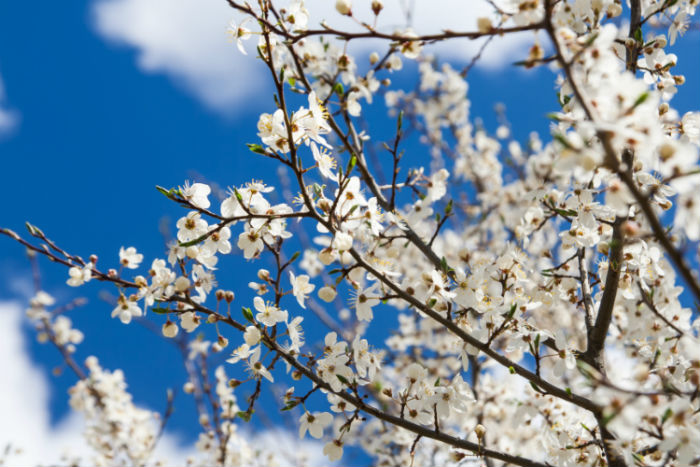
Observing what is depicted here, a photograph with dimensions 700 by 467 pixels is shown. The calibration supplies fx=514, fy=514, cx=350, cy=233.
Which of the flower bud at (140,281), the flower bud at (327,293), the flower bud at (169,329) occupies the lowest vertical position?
the flower bud at (169,329)

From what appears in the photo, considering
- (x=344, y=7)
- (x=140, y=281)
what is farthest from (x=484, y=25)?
(x=140, y=281)

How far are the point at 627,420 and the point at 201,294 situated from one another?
1997mm

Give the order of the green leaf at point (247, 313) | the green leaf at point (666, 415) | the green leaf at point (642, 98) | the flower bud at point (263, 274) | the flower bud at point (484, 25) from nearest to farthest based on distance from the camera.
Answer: the green leaf at point (642, 98)
the green leaf at point (666, 415)
the flower bud at point (484, 25)
the green leaf at point (247, 313)
the flower bud at point (263, 274)

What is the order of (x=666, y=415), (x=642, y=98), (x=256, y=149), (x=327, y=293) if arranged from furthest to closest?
1. (x=327, y=293)
2. (x=256, y=149)
3. (x=666, y=415)
4. (x=642, y=98)

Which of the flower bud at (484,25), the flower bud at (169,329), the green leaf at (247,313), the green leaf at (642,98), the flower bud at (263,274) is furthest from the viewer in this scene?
the flower bud at (169,329)

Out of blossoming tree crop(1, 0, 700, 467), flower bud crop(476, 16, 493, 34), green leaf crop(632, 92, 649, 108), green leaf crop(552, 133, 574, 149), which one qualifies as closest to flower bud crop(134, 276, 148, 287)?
blossoming tree crop(1, 0, 700, 467)

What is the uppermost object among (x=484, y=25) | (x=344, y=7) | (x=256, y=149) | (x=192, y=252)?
(x=344, y=7)

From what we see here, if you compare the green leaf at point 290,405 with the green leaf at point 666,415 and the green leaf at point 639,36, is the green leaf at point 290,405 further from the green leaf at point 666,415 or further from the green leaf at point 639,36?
the green leaf at point 639,36

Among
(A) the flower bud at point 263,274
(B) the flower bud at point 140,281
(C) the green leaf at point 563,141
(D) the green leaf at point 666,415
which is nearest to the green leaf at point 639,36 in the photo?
(C) the green leaf at point 563,141

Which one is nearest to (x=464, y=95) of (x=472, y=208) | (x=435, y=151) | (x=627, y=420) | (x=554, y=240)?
(x=435, y=151)

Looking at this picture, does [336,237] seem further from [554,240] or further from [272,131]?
[554,240]

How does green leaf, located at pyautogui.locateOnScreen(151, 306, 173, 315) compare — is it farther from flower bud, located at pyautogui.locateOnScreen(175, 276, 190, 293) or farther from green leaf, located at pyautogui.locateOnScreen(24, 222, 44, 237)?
green leaf, located at pyautogui.locateOnScreen(24, 222, 44, 237)

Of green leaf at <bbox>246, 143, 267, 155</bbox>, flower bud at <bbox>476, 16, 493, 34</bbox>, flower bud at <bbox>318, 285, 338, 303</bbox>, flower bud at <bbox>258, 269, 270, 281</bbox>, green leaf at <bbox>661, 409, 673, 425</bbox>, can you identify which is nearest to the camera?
green leaf at <bbox>661, 409, 673, 425</bbox>

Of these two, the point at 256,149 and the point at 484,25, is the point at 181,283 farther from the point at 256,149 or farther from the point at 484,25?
the point at 484,25
